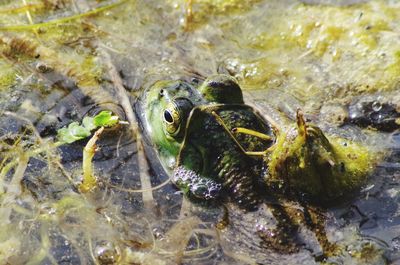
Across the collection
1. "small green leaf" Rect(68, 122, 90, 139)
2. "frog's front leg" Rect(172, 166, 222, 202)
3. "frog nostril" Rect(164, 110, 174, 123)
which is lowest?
"frog's front leg" Rect(172, 166, 222, 202)

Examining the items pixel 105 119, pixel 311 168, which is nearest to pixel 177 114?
pixel 105 119

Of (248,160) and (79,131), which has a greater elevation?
(79,131)

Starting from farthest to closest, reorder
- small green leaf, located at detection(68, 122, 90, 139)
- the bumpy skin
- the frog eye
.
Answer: small green leaf, located at detection(68, 122, 90, 139) < the frog eye < the bumpy skin

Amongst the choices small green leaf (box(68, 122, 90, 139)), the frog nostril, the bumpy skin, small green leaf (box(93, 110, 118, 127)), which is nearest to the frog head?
the frog nostril

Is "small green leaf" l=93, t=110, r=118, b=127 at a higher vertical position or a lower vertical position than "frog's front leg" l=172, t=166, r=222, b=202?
higher

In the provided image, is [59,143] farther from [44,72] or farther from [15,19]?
[15,19]

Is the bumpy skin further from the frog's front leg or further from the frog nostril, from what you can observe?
the frog nostril

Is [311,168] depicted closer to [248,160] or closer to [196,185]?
[248,160]
